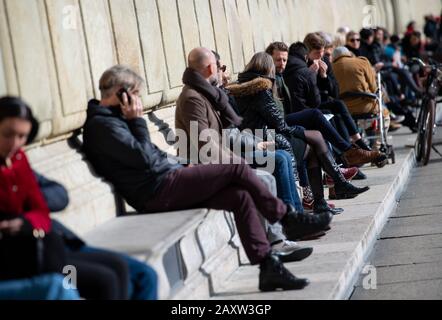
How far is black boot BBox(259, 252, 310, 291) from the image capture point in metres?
6.83

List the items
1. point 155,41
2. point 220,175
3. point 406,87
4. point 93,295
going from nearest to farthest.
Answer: point 93,295 < point 220,175 < point 155,41 < point 406,87

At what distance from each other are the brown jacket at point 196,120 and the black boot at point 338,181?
2137 millimetres

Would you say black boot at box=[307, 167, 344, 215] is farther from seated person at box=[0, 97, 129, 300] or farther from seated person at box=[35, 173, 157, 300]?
seated person at box=[0, 97, 129, 300]

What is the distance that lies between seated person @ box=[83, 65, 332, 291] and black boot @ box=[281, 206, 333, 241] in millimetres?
300

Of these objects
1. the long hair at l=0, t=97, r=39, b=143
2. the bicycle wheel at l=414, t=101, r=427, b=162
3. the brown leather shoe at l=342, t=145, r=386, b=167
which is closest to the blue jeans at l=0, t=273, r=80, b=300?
the long hair at l=0, t=97, r=39, b=143

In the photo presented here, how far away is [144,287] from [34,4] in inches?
88.4

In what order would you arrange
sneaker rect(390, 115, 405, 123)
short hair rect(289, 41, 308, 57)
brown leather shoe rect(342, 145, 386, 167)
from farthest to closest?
sneaker rect(390, 115, 405, 123), brown leather shoe rect(342, 145, 386, 167), short hair rect(289, 41, 308, 57)

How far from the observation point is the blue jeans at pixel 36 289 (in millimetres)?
4832

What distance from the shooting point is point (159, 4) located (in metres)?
10.1

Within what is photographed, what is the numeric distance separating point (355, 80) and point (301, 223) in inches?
229

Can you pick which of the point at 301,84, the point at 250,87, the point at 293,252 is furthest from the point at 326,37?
the point at 293,252

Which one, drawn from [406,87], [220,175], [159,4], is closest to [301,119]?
[159,4]
